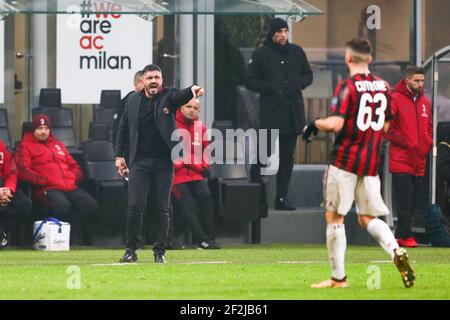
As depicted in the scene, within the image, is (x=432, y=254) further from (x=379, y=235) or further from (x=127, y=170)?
(x=379, y=235)

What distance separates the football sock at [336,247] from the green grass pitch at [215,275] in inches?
7.1

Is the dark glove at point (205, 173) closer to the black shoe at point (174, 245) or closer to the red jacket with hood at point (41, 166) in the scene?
the black shoe at point (174, 245)

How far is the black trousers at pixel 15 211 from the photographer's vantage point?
19.3m

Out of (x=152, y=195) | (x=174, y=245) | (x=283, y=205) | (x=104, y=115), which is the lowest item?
(x=174, y=245)

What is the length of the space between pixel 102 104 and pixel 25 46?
4.48 feet

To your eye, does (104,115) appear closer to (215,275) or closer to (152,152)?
(152,152)

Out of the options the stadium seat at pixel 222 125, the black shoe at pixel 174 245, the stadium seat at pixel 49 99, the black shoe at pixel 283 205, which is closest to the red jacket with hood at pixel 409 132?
the black shoe at pixel 283 205

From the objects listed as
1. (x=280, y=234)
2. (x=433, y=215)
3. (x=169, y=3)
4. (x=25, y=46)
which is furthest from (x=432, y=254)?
(x=25, y=46)

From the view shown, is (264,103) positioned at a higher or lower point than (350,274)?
higher

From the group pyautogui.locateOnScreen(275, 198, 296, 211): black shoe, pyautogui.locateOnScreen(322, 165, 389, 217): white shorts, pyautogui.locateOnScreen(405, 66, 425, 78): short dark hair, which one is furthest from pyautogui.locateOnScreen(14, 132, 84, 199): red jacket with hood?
pyautogui.locateOnScreen(322, 165, 389, 217): white shorts

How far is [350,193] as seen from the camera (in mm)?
13242

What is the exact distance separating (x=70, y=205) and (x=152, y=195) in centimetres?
333

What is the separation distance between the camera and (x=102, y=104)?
2152cm

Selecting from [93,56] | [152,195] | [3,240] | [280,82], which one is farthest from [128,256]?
[93,56]
